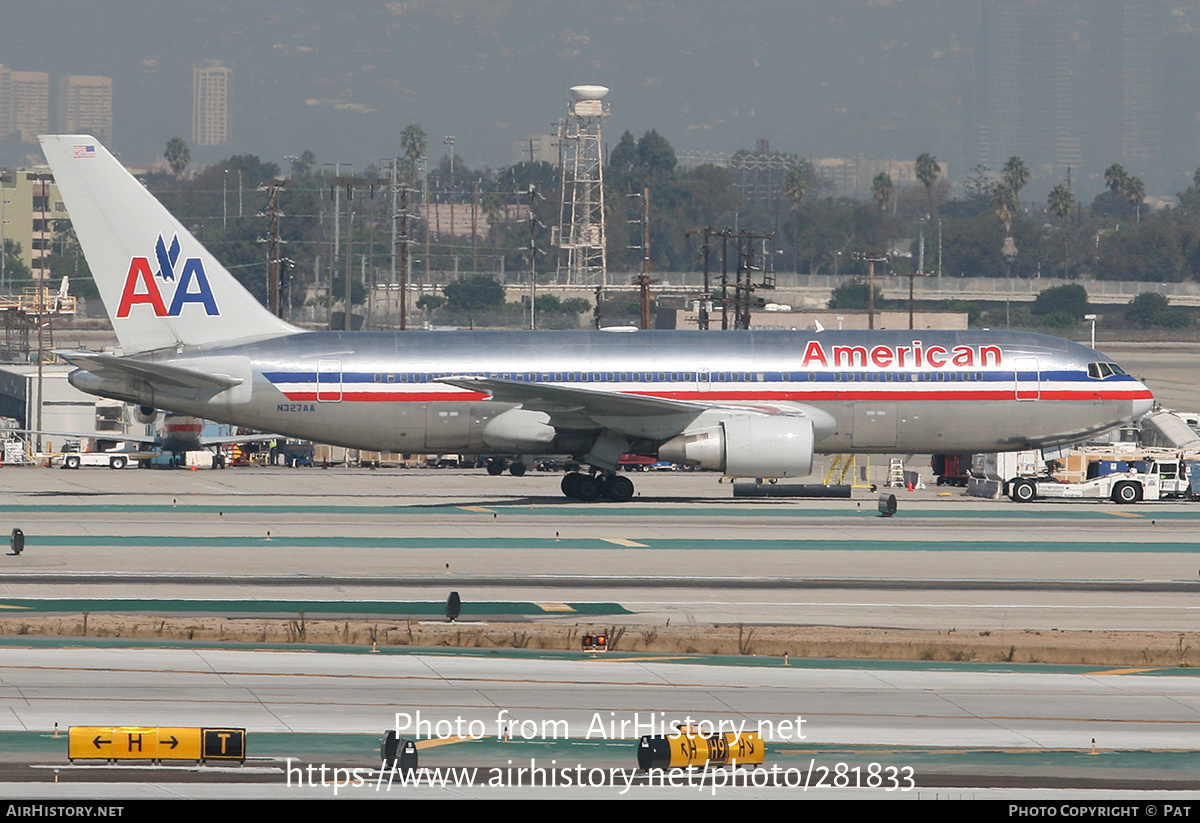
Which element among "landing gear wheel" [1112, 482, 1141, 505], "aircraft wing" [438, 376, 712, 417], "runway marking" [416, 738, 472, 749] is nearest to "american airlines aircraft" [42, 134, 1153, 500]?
"aircraft wing" [438, 376, 712, 417]

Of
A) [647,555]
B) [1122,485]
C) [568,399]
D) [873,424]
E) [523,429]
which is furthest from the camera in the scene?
[1122,485]

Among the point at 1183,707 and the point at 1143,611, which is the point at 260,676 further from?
the point at 1143,611

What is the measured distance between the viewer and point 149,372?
4606 cm

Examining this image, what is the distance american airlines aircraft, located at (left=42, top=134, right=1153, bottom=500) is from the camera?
47.4 meters

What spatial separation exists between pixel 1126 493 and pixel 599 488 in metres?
18.6

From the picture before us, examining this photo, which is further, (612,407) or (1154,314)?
(1154,314)

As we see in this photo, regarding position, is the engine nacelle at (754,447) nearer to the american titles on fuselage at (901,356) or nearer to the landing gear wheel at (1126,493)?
→ the american titles on fuselage at (901,356)

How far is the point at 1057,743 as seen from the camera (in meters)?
19.0

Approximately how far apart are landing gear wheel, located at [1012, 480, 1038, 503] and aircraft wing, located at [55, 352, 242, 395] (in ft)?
87.7

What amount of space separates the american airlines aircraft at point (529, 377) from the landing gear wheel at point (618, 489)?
0.91 metres

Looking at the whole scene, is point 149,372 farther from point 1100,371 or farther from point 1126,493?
point 1126,493

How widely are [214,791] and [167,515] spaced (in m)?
30.4

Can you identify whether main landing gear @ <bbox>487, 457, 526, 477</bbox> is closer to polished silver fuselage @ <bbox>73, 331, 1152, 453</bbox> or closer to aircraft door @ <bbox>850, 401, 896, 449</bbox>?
polished silver fuselage @ <bbox>73, 331, 1152, 453</bbox>

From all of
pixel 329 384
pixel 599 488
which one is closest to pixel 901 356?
pixel 599 488
